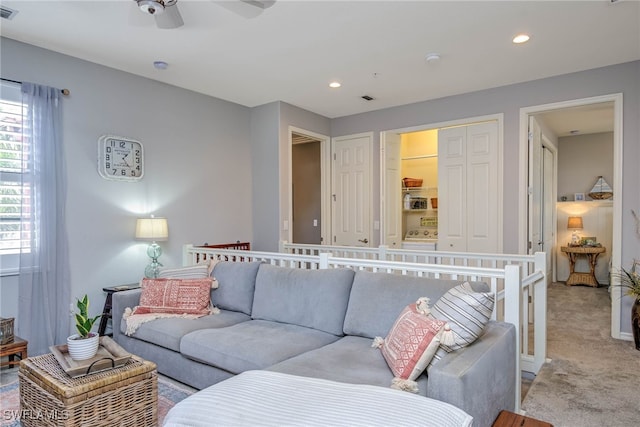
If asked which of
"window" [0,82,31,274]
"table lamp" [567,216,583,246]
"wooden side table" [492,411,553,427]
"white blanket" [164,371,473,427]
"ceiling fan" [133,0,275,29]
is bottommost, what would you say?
"wooden side table" [492,411,553,427]

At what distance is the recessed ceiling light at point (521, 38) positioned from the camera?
3.09 meters

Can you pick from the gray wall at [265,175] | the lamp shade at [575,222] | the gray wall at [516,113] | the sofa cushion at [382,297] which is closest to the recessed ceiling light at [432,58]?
the gray wall at [516,113]

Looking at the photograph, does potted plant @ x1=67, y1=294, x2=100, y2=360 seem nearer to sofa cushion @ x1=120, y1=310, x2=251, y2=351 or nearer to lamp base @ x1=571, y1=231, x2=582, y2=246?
sofa cushion @ x1=120, y1=310, x2=251, y2=351

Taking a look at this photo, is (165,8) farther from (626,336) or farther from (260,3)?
(626,336)

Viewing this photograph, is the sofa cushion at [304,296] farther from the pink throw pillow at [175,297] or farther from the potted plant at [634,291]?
the potted plant at [634,291]

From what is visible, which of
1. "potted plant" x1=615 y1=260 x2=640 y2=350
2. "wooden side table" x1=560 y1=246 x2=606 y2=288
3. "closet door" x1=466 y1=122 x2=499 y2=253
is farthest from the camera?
"wooden side table" x1=560 y1=246 x2=606 y2=288

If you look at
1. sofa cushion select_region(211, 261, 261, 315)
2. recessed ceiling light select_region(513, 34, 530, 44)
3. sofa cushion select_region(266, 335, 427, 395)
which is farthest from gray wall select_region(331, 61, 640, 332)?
sofa cushion select_region(266, 335, 427, 395)

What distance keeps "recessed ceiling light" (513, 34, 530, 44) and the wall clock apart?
3723 mm

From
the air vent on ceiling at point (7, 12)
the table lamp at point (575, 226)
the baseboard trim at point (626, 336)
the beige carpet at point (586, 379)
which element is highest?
the air vent on ceiling at point (7, 12)

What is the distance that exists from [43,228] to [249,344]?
2231mm

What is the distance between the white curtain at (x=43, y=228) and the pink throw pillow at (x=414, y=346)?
2.99m

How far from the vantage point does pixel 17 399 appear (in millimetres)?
2449

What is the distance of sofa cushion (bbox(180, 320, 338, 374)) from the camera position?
2219mm

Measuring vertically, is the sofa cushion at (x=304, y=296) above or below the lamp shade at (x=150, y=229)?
below
